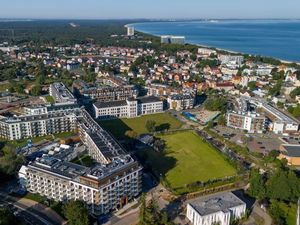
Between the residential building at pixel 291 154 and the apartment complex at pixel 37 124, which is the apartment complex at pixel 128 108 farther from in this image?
the residential building at pixel 291 154

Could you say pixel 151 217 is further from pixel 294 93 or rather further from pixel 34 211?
pixel 294 93

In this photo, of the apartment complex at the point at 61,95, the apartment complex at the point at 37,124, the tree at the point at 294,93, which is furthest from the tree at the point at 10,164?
the tree at the point at 294,93

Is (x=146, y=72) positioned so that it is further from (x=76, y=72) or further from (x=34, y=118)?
(x=34, y=118)

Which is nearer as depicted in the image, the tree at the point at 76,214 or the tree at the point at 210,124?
the tree at the point at 76,214

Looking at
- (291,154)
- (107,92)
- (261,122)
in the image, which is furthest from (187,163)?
(107,92)

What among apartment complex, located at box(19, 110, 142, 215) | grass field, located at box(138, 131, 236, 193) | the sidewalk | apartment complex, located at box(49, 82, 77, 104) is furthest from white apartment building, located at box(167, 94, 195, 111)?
the sidewalk

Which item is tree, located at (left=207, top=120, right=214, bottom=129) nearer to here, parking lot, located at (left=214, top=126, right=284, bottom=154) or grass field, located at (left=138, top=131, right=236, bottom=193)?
parking lot, located at (left=214, top=126, right=284, bottom=154)
